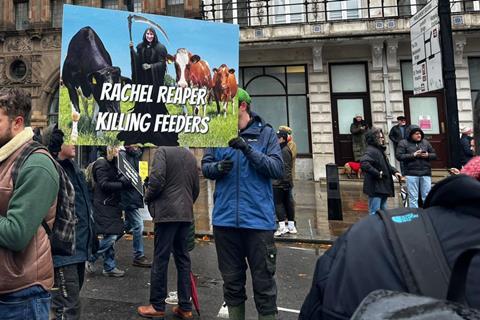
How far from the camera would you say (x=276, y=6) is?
17.4 metres

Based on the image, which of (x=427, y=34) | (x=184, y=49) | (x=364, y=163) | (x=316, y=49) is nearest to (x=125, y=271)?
(x=184, y=49)

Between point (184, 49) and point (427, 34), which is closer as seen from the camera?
point (184, 49)

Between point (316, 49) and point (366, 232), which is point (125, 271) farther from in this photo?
point (316, 49)

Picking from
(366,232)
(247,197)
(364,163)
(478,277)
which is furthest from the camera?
(364,163)

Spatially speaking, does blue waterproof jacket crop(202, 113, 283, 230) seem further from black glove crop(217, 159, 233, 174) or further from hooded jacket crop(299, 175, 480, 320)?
hooded jacket crop(299, 175, 480, 320)

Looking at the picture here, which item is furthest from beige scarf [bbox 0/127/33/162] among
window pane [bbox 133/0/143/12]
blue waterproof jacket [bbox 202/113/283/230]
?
window pane [bbox 133/0/143/12]

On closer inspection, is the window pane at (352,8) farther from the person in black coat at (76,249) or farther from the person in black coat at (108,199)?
the person in black coat at (76,249)

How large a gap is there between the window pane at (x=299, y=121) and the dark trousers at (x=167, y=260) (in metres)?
13.2

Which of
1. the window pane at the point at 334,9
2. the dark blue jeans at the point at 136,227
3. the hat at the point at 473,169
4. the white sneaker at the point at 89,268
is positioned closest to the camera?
the hat at the point at 473,169

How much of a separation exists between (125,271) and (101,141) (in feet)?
11.7

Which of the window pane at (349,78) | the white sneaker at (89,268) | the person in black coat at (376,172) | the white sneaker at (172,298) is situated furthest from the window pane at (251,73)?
the white sneaker at (172,298)

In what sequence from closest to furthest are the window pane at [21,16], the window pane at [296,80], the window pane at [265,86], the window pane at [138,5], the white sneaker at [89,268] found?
the white sneaker at [89,268]
the window pane at [296,80]
the window pane at [265,86]
the window pane at [138,5]
the window pane at [21,16]

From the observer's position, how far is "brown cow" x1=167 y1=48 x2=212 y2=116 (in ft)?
11.0

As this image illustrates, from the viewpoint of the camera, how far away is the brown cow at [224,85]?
11.5ft
